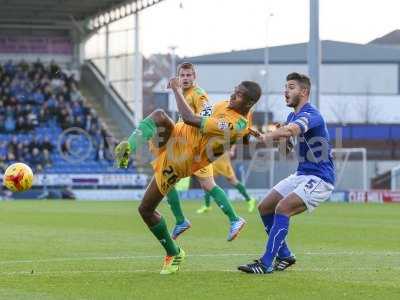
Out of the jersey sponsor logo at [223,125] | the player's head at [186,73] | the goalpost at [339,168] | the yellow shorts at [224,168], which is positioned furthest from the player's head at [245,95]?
the goalpost at [339,168]

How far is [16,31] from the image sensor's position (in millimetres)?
51688

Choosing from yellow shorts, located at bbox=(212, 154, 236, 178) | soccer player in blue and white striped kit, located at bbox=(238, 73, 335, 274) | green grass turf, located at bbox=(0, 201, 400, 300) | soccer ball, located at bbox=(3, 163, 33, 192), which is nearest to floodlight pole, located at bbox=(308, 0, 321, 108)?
yellow shorts, located at bbox=(212, 154, 236, 178)

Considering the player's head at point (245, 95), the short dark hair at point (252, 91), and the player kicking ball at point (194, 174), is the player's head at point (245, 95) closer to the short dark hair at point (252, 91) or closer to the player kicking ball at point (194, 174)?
the short dark hair at point (252, 91)

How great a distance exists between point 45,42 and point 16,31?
5.49 ft

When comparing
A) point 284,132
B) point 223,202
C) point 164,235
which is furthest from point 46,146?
point 284,132

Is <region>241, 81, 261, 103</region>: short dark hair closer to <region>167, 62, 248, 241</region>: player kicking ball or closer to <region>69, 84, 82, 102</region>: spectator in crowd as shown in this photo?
<region>167, 62, 248, 241</region>: player kicking ball

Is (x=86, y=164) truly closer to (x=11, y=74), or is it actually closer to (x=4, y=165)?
(x=4, y=165)

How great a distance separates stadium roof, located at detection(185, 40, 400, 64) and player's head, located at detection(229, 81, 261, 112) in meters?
72.7

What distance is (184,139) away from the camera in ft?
35.8

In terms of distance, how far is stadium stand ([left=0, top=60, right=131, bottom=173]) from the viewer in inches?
1727

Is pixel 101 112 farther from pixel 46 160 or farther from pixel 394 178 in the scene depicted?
pixel 394 178

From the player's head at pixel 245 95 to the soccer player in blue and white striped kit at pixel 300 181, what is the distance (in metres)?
0.51

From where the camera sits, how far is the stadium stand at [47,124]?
43875mm

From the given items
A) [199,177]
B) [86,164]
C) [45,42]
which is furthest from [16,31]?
[199,177]
